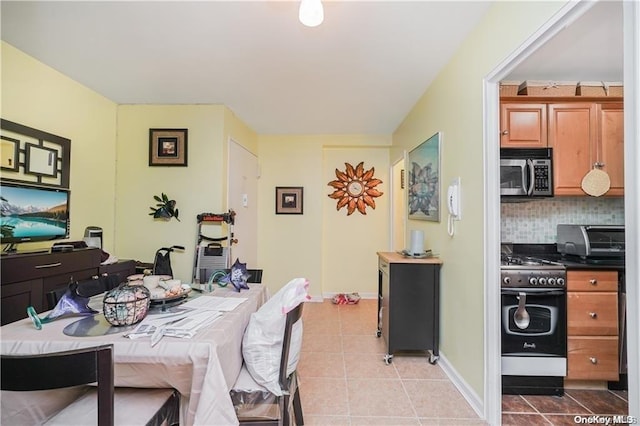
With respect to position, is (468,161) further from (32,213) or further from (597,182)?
(32,213)

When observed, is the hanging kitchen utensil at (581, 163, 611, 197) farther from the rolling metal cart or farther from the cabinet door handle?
the cabinet door handle

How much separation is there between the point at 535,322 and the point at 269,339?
1.90 metres

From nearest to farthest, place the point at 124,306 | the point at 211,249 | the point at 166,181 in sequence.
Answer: the point at 124,306 < the point at 211,249 < the point at 166,181

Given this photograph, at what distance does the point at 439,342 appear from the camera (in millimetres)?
2531

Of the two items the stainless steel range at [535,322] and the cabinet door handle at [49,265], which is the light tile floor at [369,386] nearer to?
the stainless steel range at [535,322]

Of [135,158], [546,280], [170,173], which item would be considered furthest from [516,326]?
[135,158]

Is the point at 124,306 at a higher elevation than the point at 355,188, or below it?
below

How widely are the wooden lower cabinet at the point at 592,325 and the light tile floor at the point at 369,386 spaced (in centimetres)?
90

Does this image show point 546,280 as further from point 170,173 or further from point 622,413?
point 170,173

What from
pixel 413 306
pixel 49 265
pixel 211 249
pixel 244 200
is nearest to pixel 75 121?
pixel 49 265

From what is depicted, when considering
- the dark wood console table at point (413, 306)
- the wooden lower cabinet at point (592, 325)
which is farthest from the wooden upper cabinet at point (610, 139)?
the dark wood console table at point (413, 306)

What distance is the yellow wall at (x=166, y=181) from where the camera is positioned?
3.39 meters

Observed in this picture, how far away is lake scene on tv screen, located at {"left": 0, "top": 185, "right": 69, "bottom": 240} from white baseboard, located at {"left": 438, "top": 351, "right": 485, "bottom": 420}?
341cm

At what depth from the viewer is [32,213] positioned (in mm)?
2287
